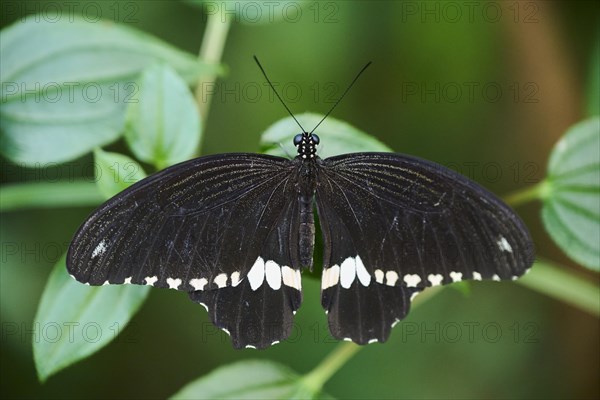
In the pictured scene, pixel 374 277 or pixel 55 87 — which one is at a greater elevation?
pixel 55 87

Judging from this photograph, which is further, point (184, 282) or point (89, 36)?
point (89, 36)

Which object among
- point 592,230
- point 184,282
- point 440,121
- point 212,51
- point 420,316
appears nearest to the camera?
point 184,282

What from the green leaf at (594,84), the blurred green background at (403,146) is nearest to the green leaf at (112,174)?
the blurred green background at (403,146)

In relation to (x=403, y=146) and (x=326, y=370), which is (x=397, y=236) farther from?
(x=403, y=146)

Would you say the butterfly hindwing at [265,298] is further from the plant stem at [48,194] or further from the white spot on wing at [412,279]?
the plant stem at [48,194]

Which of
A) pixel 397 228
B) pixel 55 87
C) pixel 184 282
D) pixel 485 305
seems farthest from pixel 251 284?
pixel 485 305

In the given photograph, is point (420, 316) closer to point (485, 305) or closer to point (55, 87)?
point (485, 305)

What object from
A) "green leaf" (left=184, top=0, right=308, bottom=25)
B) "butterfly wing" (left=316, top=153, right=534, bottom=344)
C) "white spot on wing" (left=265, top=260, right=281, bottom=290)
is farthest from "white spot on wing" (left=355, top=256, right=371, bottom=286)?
"green leaf" (left=184, top=0, right=308, bottom=25)

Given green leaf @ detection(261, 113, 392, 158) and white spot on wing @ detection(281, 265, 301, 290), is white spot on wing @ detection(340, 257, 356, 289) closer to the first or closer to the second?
white spot on wing @ detection(281, 265, 301, 290)

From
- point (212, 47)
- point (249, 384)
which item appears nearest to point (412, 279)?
point (249, 384)
